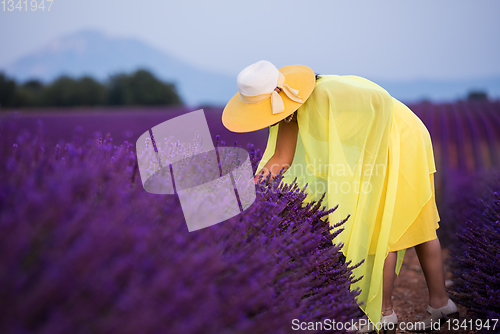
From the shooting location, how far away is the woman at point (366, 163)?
1778 mm

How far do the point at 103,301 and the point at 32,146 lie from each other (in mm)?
712

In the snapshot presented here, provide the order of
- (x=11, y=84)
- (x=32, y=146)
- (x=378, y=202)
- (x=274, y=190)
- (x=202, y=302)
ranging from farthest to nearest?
(x=11, y=84) → (x=378, y=202) → (x=274, y=190) → (x=32, y=146) → (x=202, y=302)

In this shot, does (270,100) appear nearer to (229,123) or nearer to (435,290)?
(229,123)

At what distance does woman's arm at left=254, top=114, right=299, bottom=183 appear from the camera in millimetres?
1977

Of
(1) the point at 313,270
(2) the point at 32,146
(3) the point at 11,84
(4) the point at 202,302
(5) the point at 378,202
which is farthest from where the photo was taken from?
(3) the point at 11,84

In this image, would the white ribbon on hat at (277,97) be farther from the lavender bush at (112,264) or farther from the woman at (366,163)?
the lavender bush at (112,264)

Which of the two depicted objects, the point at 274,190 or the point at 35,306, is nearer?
the point at 35,306

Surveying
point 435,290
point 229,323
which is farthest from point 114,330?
point 435,290

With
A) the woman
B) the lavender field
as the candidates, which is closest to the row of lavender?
the woman

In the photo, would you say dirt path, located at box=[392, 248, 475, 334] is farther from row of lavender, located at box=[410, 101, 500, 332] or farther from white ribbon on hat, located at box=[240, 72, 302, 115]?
white ribbon on hat, located at box=[240, 72, 302, 115]

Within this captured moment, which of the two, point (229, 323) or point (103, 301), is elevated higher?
point (103, 301)

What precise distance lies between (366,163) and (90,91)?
35.4 metres

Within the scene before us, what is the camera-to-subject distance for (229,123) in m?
1.94

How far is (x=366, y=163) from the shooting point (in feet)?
6.00
